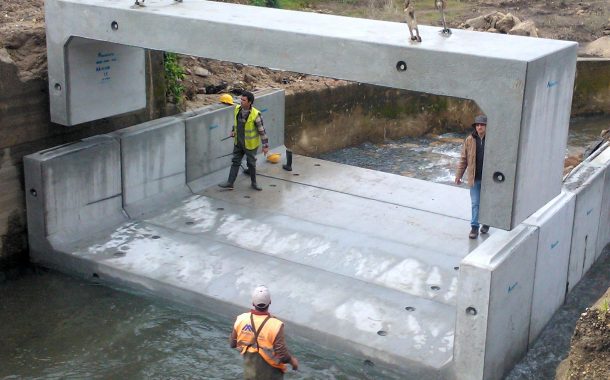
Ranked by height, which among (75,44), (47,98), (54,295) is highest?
(75,44)

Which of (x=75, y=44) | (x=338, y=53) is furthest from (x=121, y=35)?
(x=338, y=53)

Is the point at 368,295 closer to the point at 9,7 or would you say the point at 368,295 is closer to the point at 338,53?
the point at 338,53

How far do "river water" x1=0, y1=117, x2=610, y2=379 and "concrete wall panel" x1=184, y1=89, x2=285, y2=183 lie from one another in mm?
3078

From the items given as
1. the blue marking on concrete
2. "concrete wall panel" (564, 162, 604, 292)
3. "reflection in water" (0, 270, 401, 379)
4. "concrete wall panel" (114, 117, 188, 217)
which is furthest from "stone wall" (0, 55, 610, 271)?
"concrete wall panel" (564, 162, 604, 292)

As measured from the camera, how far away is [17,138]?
37.5 feet

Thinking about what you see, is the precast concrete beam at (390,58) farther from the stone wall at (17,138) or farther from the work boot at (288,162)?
the work boot at (288,162)

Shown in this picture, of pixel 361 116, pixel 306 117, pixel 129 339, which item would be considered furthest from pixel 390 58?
pixel 361 116

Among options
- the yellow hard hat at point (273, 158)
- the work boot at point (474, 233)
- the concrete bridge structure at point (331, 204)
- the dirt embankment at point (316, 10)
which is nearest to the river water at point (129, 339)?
the concrete bridge structure at point (331, 204)

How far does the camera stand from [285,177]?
14.2 meters

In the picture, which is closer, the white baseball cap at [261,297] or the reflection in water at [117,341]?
the white baseball cap at [261,297]

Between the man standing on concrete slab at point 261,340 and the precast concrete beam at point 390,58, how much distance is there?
7.72 ft

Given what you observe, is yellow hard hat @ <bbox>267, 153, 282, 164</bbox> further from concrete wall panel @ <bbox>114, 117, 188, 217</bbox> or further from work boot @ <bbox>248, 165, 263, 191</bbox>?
concrete wall panel @ <bbox>114, 117, 188, 217</bbox>

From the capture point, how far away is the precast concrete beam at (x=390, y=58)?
320 inches

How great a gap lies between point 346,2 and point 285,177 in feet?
44.9
